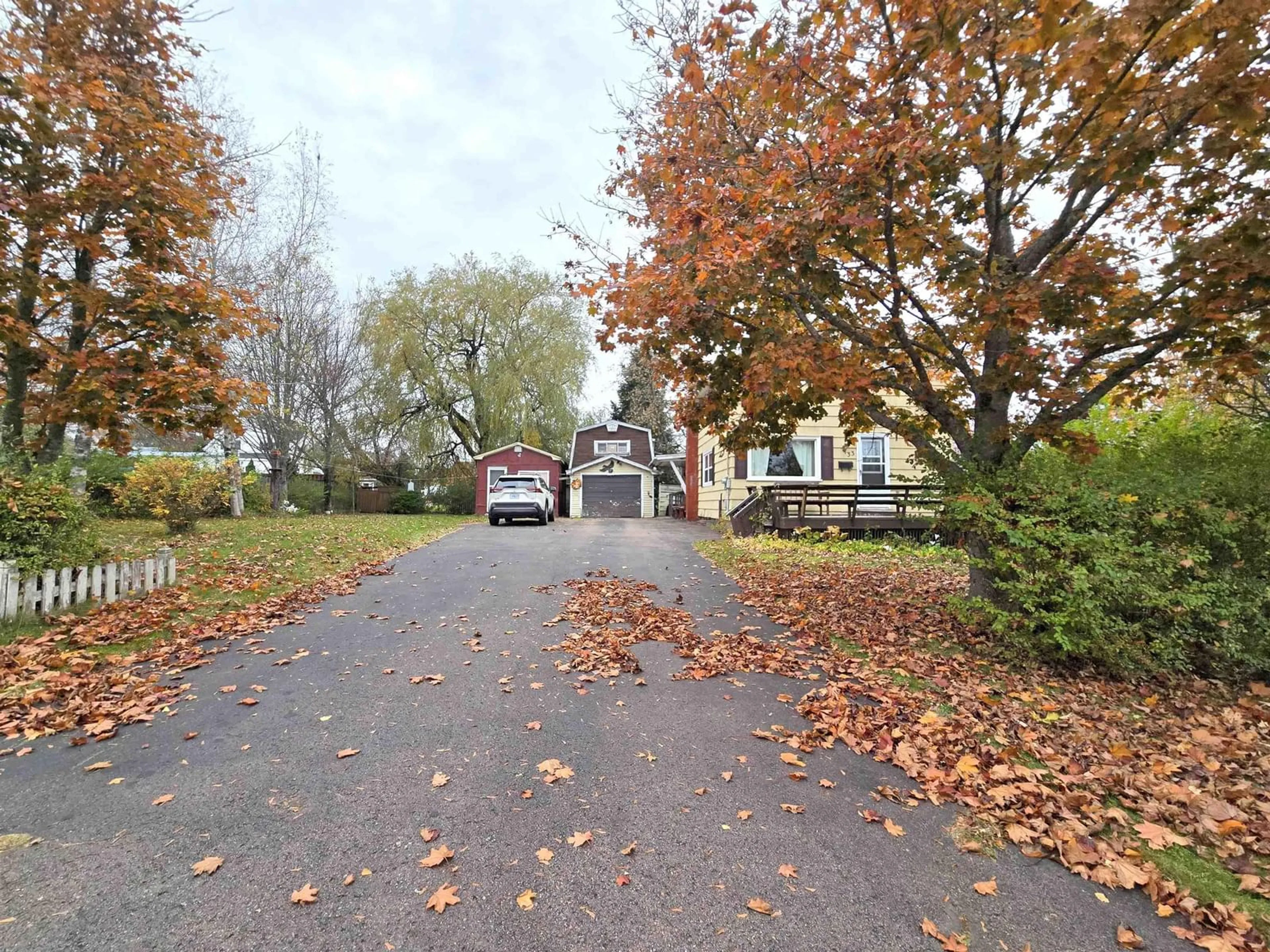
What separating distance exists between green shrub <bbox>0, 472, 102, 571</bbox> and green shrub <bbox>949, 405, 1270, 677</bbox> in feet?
27.9

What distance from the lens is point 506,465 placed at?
29.2 metres

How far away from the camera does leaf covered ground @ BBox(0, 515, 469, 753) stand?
407cm

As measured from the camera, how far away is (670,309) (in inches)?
242

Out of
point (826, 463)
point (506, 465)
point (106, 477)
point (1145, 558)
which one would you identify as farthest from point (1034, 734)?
point (506, 465)

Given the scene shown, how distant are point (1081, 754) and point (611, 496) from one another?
2486cm

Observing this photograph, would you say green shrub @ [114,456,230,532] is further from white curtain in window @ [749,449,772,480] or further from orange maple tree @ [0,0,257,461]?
white curtain in window @ [749,449,772,480]

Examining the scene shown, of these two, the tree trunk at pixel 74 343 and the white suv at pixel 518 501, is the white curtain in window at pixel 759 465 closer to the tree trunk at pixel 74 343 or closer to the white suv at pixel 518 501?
the white suv at pixel 518 501

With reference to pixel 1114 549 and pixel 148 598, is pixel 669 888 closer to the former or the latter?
pixel 1114 549

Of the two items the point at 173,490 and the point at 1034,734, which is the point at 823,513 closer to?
the point at 1034,734

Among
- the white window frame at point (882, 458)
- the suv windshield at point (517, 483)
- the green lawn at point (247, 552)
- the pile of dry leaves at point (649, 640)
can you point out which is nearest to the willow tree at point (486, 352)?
the suv windshield at point (517, 483)

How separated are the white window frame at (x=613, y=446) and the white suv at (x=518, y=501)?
8695 mm

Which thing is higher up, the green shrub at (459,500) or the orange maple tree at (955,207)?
the orange maple tree at (955,207)

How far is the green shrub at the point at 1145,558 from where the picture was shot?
14.9ft

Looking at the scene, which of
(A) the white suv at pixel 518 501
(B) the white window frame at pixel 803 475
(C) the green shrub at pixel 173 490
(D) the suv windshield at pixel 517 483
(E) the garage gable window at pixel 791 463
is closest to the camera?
(C) the green shrub at pixel 173 490
